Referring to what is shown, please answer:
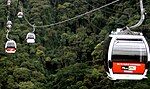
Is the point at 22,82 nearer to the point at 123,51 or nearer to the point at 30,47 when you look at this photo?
the point at 30,47

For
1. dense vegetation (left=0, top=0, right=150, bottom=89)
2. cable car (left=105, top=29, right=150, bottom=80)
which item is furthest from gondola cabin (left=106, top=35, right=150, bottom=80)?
dense vegetation (left=0, top=0, right=150, bottom=89)

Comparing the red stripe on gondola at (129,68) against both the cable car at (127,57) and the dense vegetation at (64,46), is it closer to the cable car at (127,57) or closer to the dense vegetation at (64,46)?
the cable car at (127,57)

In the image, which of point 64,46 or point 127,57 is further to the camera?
point 64,46

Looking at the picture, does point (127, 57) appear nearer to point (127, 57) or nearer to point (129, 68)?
point (127, 57)

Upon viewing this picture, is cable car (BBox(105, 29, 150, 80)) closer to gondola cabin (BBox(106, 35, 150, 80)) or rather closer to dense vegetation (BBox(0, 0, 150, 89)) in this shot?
gondola cabin (BBox(106, 35, 150, 80))

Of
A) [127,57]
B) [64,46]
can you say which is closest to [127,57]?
[127,57]

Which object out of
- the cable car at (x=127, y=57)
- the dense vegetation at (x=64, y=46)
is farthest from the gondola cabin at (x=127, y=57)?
the dense vegetation at (x=64, y=46)
